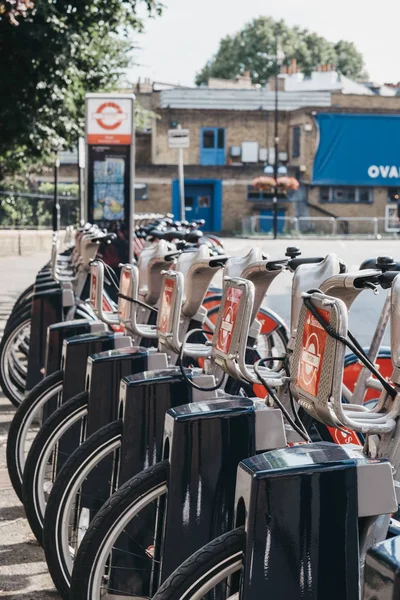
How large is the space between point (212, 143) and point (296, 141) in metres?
4.27

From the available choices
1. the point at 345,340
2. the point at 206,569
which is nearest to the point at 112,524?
the point at 206,569

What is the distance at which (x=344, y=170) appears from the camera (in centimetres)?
6075

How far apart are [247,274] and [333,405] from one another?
4.28 feet

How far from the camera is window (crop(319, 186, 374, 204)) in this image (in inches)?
2375

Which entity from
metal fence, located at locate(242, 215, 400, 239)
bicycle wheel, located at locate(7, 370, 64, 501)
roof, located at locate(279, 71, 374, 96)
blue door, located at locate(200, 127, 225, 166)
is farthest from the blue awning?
bicycle wheel, located at locate(7, 370, 64, 501)

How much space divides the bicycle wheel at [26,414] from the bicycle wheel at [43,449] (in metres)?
0.43

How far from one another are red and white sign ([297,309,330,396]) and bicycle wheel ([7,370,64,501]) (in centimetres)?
209

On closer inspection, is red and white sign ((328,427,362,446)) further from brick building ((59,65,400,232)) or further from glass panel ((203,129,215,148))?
glass panel ((203,129,215,148))

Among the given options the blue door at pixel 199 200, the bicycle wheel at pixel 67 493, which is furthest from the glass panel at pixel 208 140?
the bicycle wheel at pixel 67 493

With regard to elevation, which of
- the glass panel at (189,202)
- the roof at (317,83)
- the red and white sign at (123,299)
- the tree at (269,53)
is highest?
the tree at (269,53)

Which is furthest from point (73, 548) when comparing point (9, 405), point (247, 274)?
point (9, 405)

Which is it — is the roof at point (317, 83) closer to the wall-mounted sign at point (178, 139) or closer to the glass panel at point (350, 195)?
the glass panel at point (350, 195)

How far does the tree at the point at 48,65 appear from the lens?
18156 mm

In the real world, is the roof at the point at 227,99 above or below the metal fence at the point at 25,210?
above
